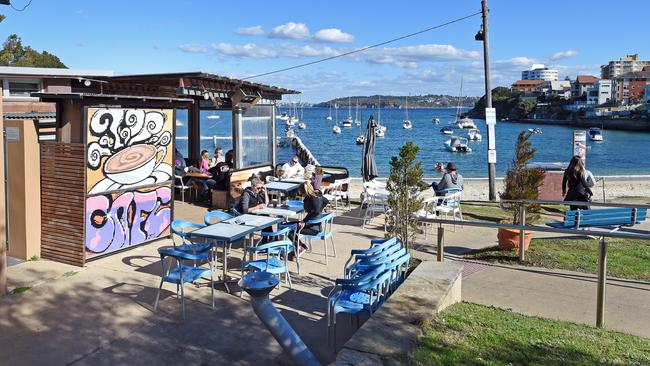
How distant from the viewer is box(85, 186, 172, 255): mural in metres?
7.99

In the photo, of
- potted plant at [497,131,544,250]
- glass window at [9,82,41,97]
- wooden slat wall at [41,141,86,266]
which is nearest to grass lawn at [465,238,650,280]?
potted plant at [497,131,544,250]

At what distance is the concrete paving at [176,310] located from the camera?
207 inches

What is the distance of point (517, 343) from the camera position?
475 centimetres

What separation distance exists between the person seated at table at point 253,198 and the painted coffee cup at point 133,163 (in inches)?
56.0


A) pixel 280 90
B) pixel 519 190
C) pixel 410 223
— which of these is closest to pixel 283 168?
pixel 280 90

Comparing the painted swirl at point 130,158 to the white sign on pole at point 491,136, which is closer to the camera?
the painted swirl at point 130,158

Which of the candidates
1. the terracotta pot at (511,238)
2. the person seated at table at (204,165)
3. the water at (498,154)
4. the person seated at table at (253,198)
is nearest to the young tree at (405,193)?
the terracotta pot at (511,238)

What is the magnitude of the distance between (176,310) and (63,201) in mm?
2746

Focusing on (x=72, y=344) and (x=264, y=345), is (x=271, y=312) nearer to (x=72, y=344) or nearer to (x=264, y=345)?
(x=264, y=345)

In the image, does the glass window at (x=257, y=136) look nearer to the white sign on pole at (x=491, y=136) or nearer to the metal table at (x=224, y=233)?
the white sign on pole at (x=491, y=136)

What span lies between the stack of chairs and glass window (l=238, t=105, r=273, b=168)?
24.9 feet

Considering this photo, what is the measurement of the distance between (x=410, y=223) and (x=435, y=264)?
82cm

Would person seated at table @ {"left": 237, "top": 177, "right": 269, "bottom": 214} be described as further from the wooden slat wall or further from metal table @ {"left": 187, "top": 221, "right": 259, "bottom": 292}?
the wooden slat wall

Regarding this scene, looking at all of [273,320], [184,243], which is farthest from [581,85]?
[273,320]
